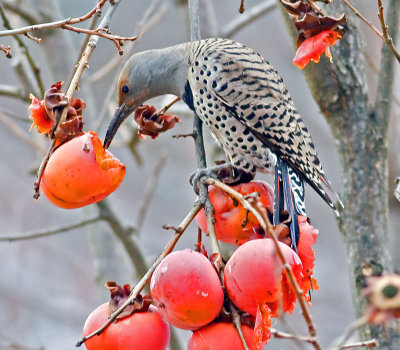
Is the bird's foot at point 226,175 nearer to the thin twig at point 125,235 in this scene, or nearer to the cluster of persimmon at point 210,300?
the cluster of persimmon at point 210,300

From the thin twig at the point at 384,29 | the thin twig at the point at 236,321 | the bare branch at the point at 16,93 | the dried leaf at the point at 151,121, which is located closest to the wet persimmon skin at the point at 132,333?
the thin twig at the point at 236,321

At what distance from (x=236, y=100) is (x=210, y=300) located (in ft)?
4.32

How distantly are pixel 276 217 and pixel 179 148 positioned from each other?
27.5 ft

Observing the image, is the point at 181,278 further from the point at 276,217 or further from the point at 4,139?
the point at 4,139

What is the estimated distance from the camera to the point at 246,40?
10.0 metres

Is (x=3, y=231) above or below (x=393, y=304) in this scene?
below

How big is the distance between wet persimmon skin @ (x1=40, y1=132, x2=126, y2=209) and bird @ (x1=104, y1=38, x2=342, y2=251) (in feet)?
2.36

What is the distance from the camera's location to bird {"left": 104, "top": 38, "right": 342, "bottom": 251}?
2486mm

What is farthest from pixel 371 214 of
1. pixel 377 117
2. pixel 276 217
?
pixel 276 217

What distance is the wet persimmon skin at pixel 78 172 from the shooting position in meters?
1.59

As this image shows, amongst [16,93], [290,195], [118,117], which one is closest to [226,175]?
[290,195]

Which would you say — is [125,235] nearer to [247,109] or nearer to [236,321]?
[247,109]

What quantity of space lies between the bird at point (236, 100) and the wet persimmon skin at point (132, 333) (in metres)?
0.95

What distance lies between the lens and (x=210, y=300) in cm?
140
